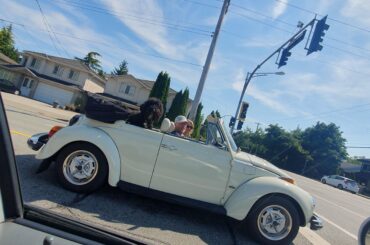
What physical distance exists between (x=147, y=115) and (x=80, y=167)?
1240 millimetres

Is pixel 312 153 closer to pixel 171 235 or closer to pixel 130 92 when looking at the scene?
pixel 130 92

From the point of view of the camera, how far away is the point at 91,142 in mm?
5012

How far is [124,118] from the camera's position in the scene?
16.9 ft

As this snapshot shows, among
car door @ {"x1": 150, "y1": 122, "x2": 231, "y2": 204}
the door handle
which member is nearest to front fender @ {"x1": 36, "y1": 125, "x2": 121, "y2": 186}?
car door @ {"x1": 150, "y1": 122, "x2": 231, "y2": 204}

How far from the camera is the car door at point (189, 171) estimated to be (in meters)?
5.02

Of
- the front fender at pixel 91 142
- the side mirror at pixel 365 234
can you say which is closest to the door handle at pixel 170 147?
the front fender at pixel 91 142

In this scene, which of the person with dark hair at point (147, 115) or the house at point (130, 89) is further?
the house at point (130, 89)

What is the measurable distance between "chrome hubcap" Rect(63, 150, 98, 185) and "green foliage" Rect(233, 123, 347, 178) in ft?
188

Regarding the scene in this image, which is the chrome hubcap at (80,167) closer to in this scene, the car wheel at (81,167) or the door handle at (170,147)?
the car wheel at (81,167)

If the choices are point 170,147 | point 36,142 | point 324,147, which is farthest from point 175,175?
point 324,147

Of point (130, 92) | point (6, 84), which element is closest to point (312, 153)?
point (130, 92)

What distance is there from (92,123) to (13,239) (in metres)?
3.90

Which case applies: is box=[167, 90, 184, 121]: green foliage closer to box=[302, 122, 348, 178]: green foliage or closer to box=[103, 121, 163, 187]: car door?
box=[103, 121, 163, 187]: car door

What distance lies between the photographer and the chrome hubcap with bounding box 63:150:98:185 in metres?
5.06
